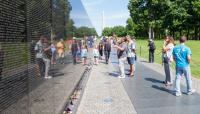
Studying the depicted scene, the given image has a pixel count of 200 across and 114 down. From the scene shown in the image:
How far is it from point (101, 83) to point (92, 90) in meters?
2.15

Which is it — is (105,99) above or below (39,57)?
below

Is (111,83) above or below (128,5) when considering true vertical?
below

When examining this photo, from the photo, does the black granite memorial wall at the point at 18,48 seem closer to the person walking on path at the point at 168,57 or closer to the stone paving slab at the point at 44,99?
the stone paving slab at the point at 44,99

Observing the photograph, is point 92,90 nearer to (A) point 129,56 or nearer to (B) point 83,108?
(B) point 83,108

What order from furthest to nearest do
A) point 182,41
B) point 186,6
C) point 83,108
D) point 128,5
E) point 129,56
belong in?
point 128,5 < point 186,6 < point 129,56 < point 182,41 < point 83,108

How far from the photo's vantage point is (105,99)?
38.1ft

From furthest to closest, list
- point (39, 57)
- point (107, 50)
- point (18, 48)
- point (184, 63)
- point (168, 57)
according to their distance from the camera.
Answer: point (107, 50), point (168, 57), point (184, 63), point (39, 57), point (18, 48)

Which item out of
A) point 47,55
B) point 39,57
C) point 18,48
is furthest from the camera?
point 47,55

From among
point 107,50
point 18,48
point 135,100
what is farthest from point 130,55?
point 18,48

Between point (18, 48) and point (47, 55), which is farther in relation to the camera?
point (47, 55)

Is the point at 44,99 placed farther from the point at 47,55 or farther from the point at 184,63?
the point at 184,63

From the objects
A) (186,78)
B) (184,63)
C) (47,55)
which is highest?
(47,55)

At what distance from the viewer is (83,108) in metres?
10.1

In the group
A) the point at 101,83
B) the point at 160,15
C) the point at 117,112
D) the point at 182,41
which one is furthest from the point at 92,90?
the point at 160,15
